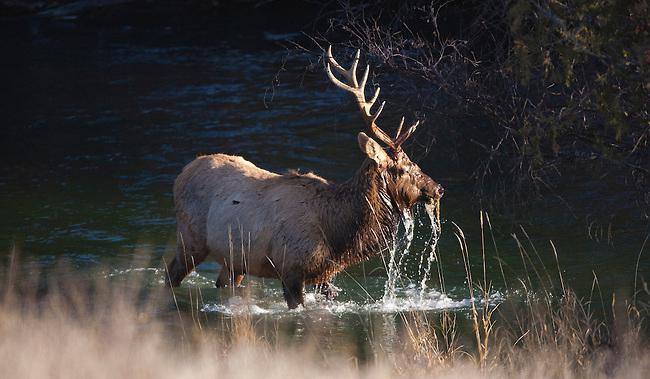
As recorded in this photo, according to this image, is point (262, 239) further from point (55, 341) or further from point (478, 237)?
point (478, 237)

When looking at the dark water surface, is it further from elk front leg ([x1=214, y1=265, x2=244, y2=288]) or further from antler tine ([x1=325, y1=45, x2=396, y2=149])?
antler tine ([x1=325, y1=45, x2=396, y2=149])

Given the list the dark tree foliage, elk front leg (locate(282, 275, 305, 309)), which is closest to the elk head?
the dark tree foliage

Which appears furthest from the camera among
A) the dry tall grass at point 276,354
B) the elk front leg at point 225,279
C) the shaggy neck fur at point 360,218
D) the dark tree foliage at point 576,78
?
the elk front leg at point 225,279

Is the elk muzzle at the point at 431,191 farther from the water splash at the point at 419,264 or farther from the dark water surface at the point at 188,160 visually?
the dark water surface at the point at 188,160

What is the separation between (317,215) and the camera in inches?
352

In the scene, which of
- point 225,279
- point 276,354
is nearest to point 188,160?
point 225,279

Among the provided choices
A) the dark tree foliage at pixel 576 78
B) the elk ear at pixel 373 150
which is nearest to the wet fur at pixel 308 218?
the elk ear at pixel 373 150

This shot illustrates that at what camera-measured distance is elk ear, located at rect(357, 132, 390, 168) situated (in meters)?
8.56

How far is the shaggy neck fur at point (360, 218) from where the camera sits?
890cm

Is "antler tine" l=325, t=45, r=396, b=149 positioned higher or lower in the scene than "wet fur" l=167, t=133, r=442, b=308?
higher

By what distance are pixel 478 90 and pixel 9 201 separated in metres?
5.90

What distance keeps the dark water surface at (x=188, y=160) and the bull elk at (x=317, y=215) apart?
31 cm

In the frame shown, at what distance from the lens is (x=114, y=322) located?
7.78m

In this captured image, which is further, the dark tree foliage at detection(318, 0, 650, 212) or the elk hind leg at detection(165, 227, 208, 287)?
the elk hind leg at detection(165, 227, 208, 287)
